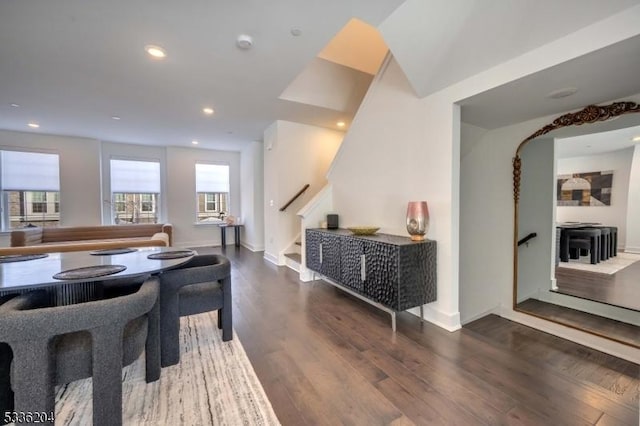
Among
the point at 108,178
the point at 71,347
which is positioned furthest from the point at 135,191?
the point at 71,347

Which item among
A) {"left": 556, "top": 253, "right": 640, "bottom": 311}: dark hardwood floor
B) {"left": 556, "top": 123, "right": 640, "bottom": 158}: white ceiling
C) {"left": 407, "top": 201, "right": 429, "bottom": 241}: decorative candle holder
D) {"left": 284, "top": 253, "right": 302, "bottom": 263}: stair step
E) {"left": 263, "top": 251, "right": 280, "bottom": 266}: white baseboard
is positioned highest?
{"left": 556, "top": 123, "right": 640, "bottom": 158}: white ceiling

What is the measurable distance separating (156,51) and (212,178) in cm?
511

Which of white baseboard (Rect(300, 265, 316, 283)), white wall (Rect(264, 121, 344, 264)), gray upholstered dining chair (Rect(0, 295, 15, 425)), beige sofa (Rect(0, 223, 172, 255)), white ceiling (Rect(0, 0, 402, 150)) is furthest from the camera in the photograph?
white wall (Rect(264, 121, 344, 264))

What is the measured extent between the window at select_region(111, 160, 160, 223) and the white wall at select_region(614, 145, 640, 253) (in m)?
8.67

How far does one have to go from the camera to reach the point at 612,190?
8.38 ft

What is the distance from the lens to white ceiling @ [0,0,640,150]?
186cm

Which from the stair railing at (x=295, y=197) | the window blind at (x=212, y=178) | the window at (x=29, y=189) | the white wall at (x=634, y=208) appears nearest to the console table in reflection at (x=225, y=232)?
the window blind at (x=212, y=178)

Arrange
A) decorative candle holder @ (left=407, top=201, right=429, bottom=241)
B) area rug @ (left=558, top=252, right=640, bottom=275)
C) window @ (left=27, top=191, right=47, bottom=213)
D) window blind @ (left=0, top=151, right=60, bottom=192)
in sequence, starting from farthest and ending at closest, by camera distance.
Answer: window @ (left=27, top=191, right=47, bottom=213) < window blind @ (left=0, top=151, right=60, bottom=192) < decorative candle holder @ (left=407, top=201, right=429, bottom=241) < area rug @ (left=558, top=252, right=640, bottom=275)

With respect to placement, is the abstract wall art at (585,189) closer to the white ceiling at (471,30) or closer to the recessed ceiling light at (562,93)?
the recessed ceiling light at (562,93)

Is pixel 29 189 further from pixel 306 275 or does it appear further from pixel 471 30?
pixel 471 30

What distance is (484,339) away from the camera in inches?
90.4

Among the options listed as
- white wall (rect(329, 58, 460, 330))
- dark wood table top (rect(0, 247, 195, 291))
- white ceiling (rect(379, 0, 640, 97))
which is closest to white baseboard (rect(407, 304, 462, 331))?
white wall (rect(329, 58, 460, 330))

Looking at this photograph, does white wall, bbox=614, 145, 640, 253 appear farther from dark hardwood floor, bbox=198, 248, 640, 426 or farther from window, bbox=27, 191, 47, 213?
window, bbox=27, 191, 47, 213

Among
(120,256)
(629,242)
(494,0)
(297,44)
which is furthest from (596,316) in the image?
(120,256)
